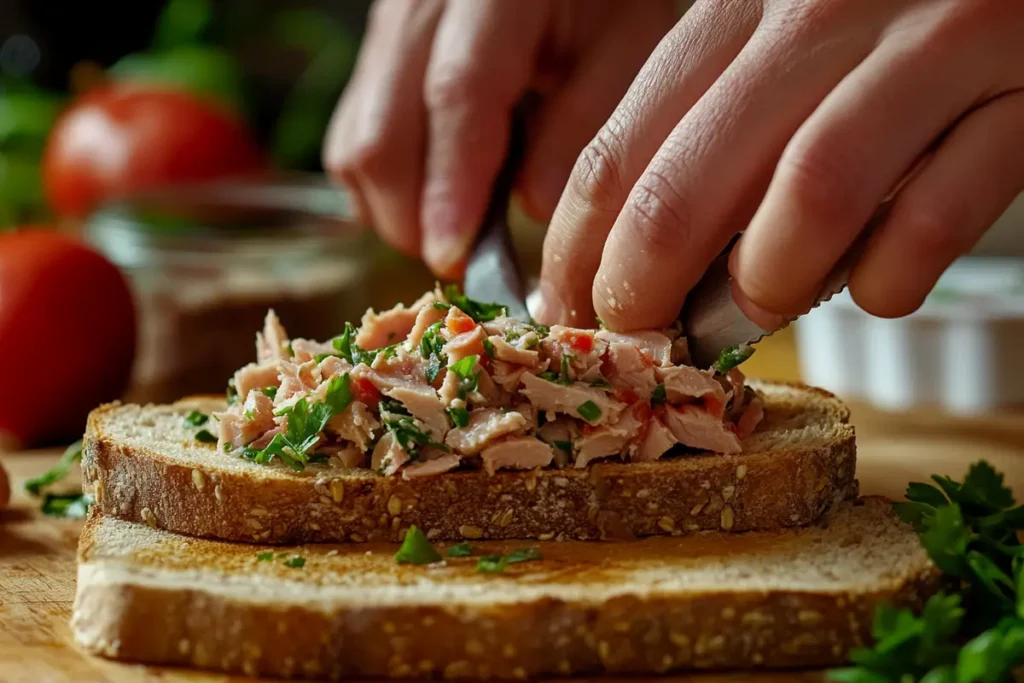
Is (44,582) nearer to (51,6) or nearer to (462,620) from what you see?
(462,620)

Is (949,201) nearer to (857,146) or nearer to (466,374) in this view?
(857,146)

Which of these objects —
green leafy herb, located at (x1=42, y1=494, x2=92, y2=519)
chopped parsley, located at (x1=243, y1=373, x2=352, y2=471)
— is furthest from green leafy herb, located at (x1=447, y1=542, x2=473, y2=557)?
green leafy herb, located at (x1=42, y1=494, x2=92, y2=519)

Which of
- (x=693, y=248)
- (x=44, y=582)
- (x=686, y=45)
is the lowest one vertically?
(x=44, y=582)

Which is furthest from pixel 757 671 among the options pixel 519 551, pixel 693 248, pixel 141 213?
pixel 141 213

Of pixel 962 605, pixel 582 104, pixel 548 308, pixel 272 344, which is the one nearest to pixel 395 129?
pixel 582 104

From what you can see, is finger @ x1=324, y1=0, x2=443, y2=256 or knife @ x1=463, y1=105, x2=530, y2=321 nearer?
knife @ x1=463, y1=105, x2=530, y2=321

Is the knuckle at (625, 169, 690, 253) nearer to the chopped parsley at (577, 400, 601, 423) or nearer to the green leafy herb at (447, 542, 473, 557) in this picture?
the chopped parsley at (577, 400, 601, 423)

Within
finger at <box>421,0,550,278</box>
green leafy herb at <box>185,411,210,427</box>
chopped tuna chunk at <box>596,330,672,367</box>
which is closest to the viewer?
chopped tuna chunk at <box>596,330,672,367</box>
